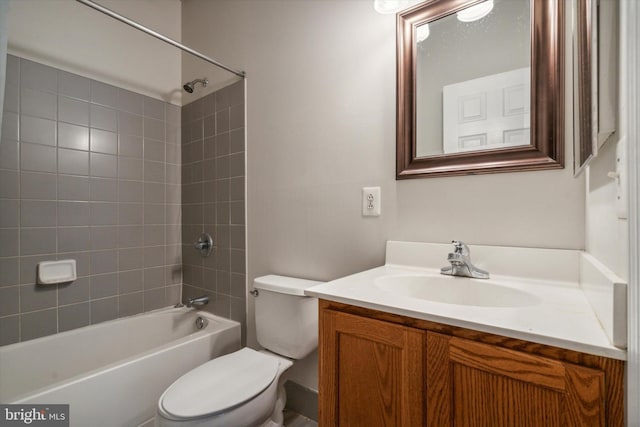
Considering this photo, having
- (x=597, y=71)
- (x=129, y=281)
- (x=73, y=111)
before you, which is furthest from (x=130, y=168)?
(x=597, y=71)

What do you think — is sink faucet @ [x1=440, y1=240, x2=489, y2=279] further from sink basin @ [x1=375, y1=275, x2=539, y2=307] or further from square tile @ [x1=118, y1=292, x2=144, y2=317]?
square tile @ [x1=118, y1=292, x2=144, y2=317]

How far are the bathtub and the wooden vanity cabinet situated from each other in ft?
2.98

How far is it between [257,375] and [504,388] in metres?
0.89

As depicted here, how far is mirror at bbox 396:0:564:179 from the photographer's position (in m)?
0.91

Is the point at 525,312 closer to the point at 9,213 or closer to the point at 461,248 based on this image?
the point at 461,248

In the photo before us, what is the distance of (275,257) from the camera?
63.2 inches

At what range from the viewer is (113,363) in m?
1.22

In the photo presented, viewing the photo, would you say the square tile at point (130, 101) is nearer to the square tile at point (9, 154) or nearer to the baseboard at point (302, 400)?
the square tile at point (9, 154)

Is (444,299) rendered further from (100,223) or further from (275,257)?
(100,223)

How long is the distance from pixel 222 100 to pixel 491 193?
166 cm

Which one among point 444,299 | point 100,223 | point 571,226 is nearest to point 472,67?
point 571,226

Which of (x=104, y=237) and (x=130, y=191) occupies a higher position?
(x=130, y=191)
